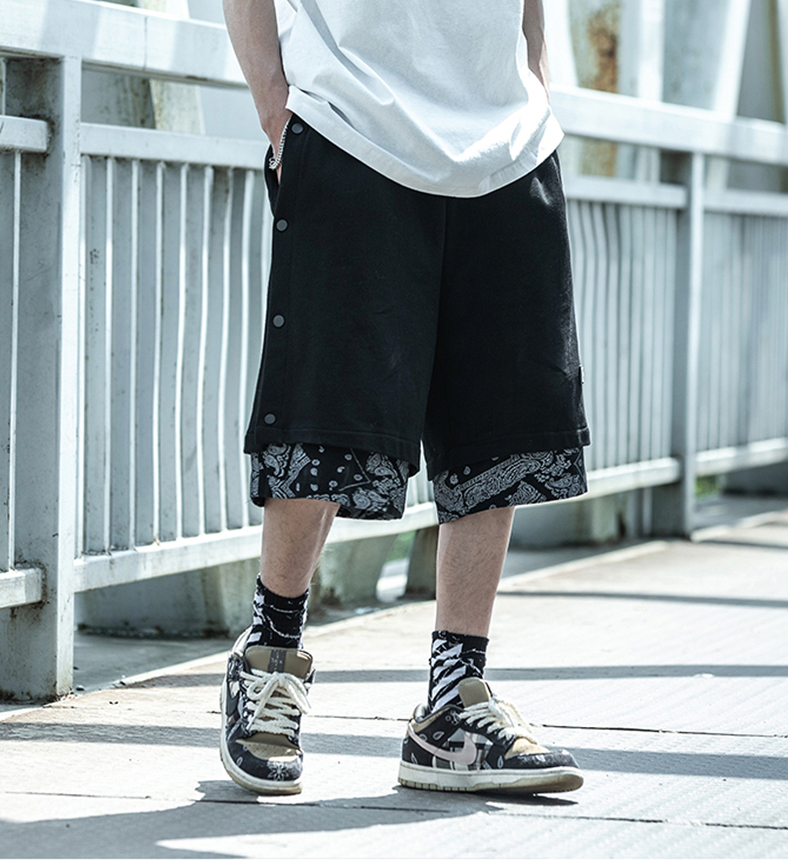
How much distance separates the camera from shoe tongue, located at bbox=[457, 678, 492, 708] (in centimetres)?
246

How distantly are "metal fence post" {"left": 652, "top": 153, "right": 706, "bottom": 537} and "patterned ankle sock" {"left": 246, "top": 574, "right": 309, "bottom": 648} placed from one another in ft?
10.2

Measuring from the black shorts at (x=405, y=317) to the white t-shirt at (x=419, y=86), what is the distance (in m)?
0.04

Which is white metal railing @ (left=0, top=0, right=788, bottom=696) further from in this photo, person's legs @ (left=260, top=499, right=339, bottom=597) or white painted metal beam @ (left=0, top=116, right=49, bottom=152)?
person's legs @ (left=260, top=499, right=339, bottom=597)

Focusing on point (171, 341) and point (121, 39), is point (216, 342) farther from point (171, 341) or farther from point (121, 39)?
point (121, 39)

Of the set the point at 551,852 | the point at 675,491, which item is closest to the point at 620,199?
the point at 675,491

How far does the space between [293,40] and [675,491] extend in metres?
3.25

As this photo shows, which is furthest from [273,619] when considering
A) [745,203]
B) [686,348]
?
[745,203]

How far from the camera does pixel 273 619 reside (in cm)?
240

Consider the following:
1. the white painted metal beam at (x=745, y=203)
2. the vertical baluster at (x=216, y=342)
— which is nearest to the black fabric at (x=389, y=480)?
the vertical baluster at (x=216, y=342)

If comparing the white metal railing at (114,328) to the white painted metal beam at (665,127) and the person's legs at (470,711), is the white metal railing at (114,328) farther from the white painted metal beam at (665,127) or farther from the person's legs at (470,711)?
the person's legs at (470,711)

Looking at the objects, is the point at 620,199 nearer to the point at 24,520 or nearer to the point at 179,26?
the point at 179,26

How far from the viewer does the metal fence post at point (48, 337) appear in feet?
9.62

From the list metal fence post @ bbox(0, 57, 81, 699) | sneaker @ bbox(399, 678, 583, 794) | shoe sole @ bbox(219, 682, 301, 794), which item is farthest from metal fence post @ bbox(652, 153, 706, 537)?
shoe sole @ bbox(219, 682, 301, 794)

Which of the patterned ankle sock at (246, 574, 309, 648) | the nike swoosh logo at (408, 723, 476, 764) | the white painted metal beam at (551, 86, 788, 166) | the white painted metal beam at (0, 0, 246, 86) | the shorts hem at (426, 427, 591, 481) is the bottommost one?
the nike swoosh logo at (408, 723, 476, 764)
